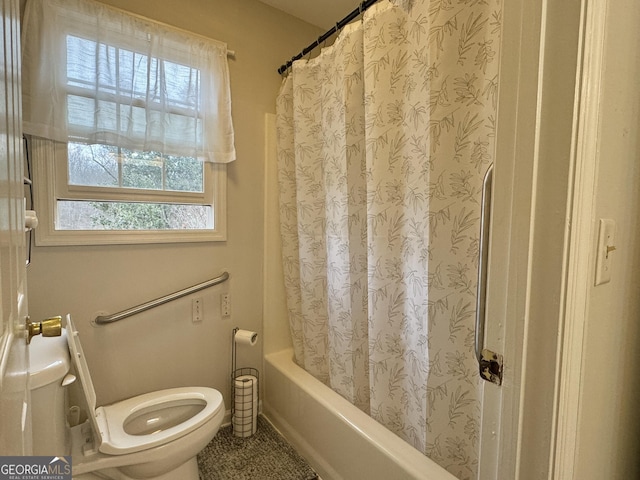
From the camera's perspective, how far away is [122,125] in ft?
4.73

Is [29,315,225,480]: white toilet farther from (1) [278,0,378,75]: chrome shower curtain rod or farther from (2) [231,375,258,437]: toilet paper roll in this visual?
(1) [278,0,378,75]: chrome shower curtain rod

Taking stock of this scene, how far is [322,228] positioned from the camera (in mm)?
1617

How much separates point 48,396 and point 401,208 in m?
1.32

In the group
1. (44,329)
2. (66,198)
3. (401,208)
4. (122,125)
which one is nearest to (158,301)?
(66,198)

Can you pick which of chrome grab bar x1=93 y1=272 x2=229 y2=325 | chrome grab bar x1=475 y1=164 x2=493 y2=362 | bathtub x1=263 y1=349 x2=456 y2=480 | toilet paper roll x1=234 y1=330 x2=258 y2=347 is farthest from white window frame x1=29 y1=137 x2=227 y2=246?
chrome grab bar x1=475 y1=164 x2=493 y2=362

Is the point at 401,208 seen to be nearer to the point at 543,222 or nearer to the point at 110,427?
the point at 543,222

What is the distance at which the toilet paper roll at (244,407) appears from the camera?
5.56 ft

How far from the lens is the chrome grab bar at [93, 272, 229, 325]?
1.46m

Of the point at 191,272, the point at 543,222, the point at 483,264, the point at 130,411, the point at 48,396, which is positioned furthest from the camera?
the point at 191,272

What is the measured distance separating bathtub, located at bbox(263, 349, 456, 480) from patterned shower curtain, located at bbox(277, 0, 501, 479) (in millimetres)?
69

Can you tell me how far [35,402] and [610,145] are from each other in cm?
157

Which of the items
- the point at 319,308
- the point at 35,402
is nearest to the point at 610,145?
the point at 319,308

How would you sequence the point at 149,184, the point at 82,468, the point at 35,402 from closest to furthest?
the point at 35,402
the point at 82,468
the point at 149,184

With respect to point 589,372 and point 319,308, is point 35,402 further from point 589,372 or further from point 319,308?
point 589,372
